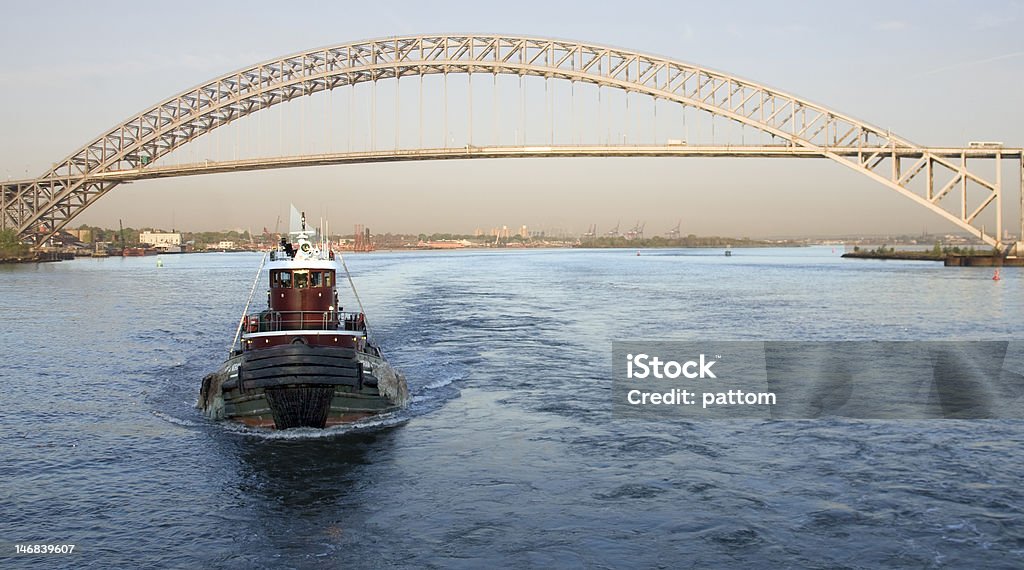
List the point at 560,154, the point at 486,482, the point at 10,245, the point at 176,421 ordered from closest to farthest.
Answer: the point at 486,482 → the point at 176,421 → the point at 560,154 → the point at 10,245

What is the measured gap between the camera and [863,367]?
24375 mm

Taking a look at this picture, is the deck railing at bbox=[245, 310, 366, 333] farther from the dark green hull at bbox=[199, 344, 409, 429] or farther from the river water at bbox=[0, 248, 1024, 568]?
the dark green hull at bbox=[199, 344, 409, 429]

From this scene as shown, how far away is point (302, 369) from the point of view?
15820 mm

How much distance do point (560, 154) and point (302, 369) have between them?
244 ft

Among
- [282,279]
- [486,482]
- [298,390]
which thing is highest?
[282,279]

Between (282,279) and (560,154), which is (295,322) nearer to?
(282,279)

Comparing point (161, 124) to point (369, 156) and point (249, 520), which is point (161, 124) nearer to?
point (369, 156)

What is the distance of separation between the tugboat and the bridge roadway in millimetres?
67353

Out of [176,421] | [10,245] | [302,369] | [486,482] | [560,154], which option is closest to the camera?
[486,482]

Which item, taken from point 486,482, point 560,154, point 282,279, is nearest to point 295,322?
point 282,279

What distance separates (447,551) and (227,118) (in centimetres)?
9422

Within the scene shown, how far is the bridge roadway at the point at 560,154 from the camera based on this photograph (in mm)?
83375

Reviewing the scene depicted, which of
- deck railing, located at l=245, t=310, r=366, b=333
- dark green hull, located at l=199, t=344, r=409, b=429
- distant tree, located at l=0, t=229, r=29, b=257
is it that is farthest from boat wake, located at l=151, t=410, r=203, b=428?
distant tree, located at l=0, t=229, r=29, b=257

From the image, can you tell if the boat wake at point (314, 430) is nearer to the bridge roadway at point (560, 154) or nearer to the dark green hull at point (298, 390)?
the dark green hull at point (298, 390)
